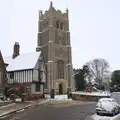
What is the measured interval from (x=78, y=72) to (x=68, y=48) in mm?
14527

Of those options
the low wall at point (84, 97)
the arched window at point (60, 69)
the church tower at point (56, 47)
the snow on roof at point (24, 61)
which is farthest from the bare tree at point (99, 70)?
the low wall at point (84, 97)

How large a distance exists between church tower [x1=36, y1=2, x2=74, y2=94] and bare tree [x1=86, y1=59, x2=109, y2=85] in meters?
17.1

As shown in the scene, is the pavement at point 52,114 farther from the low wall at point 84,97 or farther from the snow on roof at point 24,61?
the snow on roof at point 24,61

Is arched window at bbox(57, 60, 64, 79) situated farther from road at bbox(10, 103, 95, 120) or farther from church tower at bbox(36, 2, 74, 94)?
road at bbox(10, 103, 95, 120)

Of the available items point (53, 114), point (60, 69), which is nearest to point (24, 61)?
point (60, 69)

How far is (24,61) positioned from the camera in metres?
57.8

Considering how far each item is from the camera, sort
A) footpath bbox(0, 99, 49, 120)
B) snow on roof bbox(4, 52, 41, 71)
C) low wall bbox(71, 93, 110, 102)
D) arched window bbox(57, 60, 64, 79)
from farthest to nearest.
Result: arched window bbox(57, 60, 64, 79) < snow on roof bbox(4, 52, 41, 71) < low wall bbox(71, 93, 110, 102) < footpath bbox(0, 99, 49, 120)

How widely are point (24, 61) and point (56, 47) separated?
23721 mm

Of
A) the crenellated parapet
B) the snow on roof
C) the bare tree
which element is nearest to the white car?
the snow on roof

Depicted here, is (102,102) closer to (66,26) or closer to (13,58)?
(13,58)

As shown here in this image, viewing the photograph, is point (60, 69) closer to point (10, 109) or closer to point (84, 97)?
point (84, 97)

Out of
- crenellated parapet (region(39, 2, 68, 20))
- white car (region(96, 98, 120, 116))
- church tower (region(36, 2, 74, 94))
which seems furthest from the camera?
crenellated parapet (region(39, 2, 68, 20))

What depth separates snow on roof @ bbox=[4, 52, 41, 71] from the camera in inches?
2165

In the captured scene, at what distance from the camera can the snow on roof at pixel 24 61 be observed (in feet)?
180
